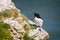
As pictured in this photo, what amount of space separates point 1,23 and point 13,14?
4.10 feet

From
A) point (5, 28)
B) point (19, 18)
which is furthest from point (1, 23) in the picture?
point (19, 18)

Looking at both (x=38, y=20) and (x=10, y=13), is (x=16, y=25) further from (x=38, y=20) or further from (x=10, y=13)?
(x=38, y=20)

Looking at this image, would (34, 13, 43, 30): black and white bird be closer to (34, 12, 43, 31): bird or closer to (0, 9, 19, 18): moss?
(34, 12, 43, 31): bird

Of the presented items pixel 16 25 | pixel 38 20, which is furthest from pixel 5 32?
pixel 38 20

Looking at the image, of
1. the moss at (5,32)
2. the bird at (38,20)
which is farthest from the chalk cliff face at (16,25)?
the bird at (38,20)

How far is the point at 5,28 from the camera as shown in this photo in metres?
17.5

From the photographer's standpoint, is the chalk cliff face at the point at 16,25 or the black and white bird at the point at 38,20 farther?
the black and white bird at the point at 38,20

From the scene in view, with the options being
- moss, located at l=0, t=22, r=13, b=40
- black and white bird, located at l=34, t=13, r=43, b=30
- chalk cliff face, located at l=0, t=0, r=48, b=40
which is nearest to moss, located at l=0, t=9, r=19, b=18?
chalk cliff face, located at l=0, t=0, r=48, b=40

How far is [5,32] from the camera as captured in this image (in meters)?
17.2

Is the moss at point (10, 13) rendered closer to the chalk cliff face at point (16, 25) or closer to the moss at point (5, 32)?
the chalk cliff face at point (16, 25)

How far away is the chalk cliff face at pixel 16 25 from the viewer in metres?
17.6

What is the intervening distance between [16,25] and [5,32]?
0.81 m

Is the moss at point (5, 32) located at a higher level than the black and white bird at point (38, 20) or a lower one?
lower

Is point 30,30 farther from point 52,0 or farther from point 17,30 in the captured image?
point 52,0
